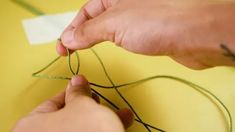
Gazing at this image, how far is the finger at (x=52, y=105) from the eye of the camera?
2.19ft

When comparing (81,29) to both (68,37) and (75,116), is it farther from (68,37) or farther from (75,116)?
(75,116)

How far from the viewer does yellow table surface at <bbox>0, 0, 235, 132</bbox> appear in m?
0.73

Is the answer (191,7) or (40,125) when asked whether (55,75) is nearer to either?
(40,125)

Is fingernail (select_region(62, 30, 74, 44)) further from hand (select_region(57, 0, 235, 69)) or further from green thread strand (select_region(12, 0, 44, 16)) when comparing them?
green thread strand (select_region(12, 0, 44, 16))

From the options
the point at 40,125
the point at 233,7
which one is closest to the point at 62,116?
the point at 40,125

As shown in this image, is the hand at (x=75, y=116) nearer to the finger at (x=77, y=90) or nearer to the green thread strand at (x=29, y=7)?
the finger at (x=77, y=90)

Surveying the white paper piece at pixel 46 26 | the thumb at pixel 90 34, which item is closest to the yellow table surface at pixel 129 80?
the white paper piece at pixel 46 26

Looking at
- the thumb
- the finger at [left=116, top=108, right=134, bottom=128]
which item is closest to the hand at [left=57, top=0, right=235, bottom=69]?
the thumb

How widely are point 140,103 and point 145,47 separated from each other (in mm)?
149

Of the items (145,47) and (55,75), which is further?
(55,75)

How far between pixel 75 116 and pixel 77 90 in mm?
99

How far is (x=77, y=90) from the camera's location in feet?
2.12

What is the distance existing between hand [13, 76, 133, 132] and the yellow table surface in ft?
0.22

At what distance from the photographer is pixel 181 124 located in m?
0.73
